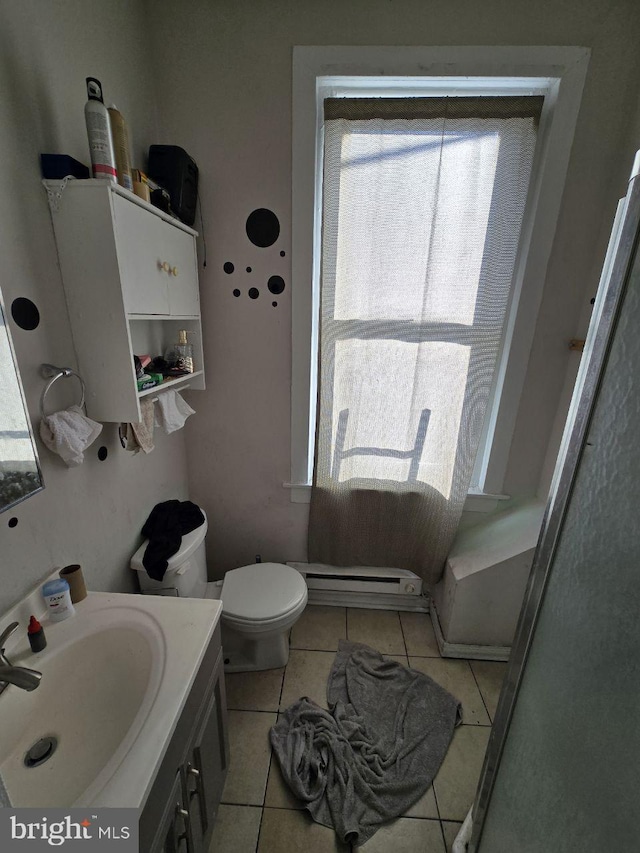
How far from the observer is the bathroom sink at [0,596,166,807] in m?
0.68

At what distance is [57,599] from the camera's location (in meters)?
0.87

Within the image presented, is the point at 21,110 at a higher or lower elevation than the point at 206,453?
higher

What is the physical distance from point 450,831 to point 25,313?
195 cm

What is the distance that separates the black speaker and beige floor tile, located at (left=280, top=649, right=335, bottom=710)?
1986 millimetres

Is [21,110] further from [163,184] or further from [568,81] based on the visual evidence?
[568,81]

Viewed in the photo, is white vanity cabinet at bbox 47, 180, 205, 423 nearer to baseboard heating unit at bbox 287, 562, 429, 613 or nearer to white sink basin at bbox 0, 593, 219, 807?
white sink basin at bbox 0, 593, 219, 807

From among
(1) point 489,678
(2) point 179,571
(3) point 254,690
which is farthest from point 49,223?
(1) point 489,678

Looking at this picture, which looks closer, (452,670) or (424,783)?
(424,783)

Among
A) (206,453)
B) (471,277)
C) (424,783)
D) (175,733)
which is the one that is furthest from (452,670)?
(471,277)

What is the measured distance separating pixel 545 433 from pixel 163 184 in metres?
1.93

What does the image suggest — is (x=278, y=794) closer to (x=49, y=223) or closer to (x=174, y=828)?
(x=174, y=828)

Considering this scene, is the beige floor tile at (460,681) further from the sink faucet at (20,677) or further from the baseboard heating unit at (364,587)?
the sink faucet at (20,677)

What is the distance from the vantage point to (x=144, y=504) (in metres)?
1.38

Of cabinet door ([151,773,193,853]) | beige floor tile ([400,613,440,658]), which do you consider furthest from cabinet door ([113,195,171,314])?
beige floor tile ([400,613,440,658])
